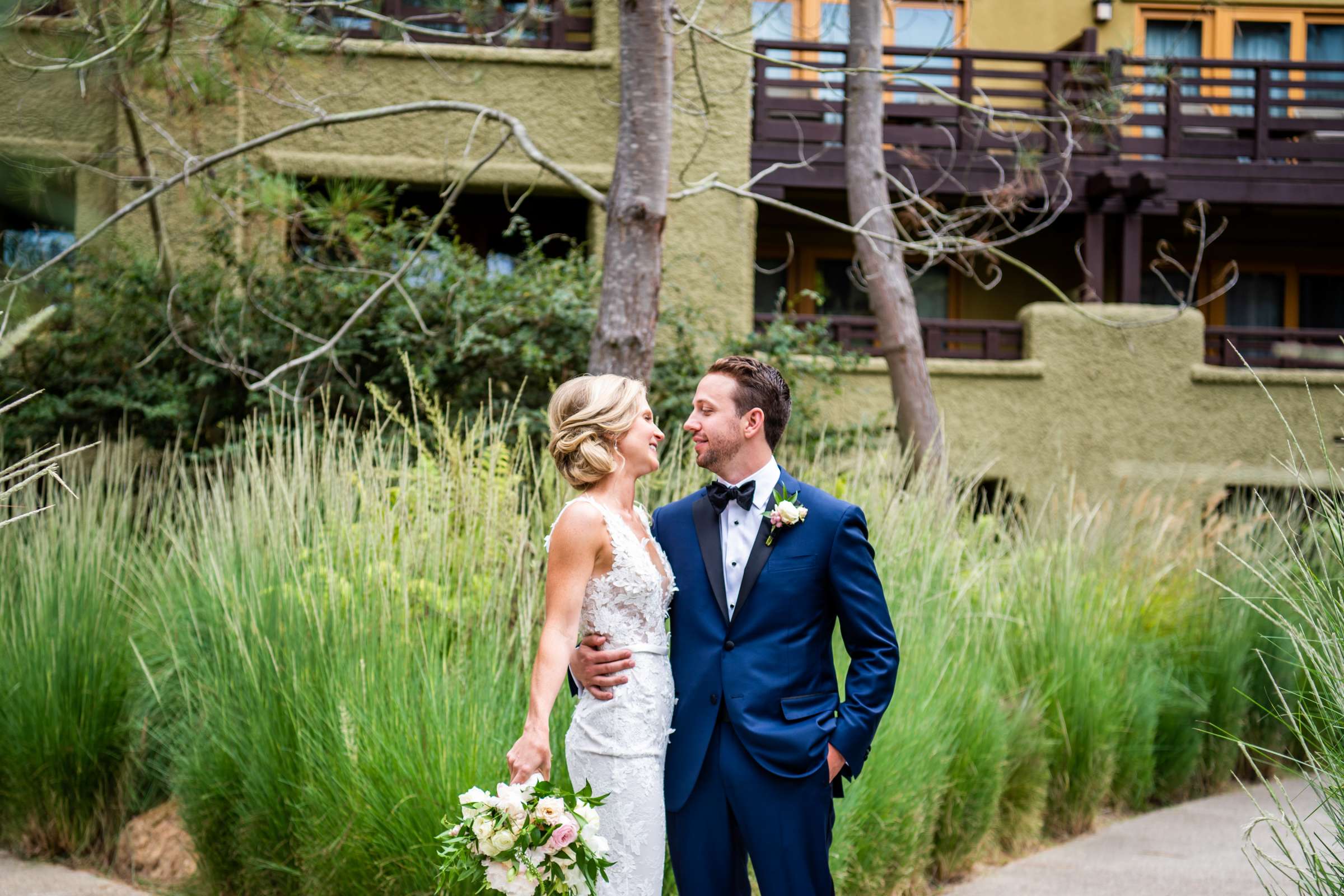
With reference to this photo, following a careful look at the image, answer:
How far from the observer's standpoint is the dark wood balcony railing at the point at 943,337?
12.8 meters

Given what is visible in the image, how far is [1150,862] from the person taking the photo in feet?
18.2

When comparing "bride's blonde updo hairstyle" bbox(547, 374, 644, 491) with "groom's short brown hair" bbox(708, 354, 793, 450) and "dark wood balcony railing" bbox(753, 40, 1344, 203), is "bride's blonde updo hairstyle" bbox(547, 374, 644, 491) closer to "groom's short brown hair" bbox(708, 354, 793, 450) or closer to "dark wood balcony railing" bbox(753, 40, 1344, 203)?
"groom's short brown hair" bbox(708, 354, 793, 450)

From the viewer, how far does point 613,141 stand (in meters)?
12.1

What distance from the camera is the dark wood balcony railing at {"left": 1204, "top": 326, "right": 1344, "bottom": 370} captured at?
542 inches

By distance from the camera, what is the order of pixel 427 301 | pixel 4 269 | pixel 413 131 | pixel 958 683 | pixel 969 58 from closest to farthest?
pixel 958 683 < pixel 4 269 < pixel 427 301 < pixel 413 131 < pixel 969 58

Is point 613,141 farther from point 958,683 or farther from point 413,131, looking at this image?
point 958,683

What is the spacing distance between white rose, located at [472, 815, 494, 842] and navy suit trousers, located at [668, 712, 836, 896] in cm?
57

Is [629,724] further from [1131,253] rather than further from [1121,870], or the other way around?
[1131,253]

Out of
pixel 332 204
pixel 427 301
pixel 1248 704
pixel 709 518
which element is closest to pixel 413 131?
pixel 427 301

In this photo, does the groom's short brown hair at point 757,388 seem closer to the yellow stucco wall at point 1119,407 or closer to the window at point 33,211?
the window at point 33,211

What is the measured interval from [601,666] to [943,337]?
1212 centimetres

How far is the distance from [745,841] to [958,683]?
2.57 metres

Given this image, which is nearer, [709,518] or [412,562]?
[709,518]

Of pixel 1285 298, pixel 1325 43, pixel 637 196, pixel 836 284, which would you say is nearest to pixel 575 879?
pixel 637 196
